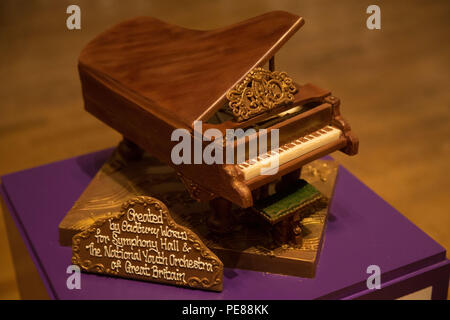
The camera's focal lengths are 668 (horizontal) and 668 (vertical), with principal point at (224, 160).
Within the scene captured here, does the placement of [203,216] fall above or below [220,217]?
below

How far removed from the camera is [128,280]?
3.35m

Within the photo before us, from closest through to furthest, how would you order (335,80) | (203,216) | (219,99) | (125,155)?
(219,99) < (203,216) < (125,155) < (335,80)

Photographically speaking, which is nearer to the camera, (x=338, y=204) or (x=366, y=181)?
(x=338, y=204)

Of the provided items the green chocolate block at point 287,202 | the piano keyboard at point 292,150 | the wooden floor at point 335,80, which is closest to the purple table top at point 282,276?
the green chocolate block at point 287,202

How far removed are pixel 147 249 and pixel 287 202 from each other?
0.72m

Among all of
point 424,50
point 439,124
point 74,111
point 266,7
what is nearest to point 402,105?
point 439,124

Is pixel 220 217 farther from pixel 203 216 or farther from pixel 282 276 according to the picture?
pixel 282 276

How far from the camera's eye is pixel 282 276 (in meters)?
3.36

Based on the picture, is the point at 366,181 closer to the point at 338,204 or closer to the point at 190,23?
the point at 338,204

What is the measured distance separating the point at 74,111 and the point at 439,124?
3225 mm

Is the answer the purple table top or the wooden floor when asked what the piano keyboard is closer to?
the purple table top

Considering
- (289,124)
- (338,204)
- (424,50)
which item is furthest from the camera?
(424,50)

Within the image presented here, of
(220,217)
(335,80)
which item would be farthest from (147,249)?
(335,80)

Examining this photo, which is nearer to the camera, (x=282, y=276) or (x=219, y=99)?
(x=219, y=99)
